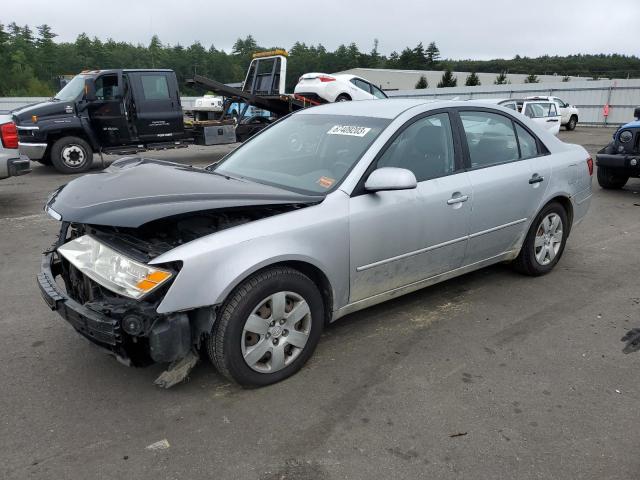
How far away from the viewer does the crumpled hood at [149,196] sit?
271cm

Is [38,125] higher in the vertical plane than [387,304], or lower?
higher

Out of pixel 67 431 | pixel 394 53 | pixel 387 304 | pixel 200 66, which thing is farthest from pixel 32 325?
pixel 394 53

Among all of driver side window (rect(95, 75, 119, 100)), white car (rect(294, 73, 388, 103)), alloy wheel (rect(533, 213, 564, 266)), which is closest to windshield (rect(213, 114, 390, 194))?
alloy wheel (rect(533, 213, 564, 266))

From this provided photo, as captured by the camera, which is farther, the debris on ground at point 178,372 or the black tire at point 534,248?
the black tire at point 534,248

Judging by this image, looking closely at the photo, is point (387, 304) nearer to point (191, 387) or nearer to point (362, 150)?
point (362, 150)

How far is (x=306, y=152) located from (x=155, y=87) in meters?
9.09

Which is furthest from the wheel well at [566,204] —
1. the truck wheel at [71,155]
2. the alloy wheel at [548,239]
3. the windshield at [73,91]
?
the windshield at [73,91]

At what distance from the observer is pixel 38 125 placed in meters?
10.7

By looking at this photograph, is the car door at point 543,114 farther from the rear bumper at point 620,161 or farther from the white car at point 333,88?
the rear bumper at point 620,161

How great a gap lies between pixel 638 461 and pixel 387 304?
2096mm

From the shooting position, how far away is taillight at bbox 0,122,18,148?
7480 millimetres

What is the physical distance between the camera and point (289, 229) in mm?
2982

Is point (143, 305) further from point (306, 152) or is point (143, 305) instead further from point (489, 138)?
point (489, 138)

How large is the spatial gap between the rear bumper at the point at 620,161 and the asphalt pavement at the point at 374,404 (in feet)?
17.4
